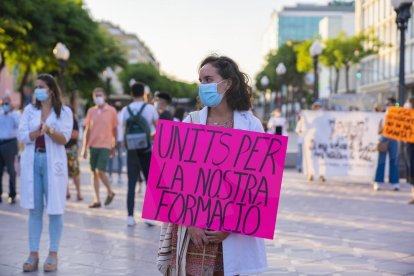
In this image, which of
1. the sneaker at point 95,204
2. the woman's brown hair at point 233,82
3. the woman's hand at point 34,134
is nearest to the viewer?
the woman's brown hair at point 233,82

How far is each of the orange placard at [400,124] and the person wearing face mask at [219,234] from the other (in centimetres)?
832

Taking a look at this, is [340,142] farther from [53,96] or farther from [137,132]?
[53,96]

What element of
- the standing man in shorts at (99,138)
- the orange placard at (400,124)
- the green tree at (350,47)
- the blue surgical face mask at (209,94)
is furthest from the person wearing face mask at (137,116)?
the green tree at (350,47)

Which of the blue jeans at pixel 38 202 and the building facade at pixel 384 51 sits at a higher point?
the building facade at pixel 384 51

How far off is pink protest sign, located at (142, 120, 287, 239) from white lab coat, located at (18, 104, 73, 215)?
301cm

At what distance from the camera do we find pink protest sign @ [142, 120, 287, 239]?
4.20 metres

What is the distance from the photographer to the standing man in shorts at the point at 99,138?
1218 cm

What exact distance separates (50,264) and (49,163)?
944 mm

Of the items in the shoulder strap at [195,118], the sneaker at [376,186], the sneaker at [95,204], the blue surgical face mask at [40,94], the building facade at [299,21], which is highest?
the building facade at [299,21]

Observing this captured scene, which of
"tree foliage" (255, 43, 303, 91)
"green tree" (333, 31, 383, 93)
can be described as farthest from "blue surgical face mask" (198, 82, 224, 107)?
"tree foliage" (255, 43, 303, 91)

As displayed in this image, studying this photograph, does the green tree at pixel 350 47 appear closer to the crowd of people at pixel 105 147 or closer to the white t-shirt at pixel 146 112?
the crowd of people at pixel 105 147

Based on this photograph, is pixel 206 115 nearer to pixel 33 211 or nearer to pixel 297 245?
pixel 33 211

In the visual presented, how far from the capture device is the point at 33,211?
7145mm

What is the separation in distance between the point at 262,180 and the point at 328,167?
514 inches
